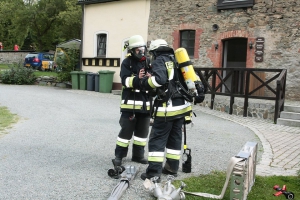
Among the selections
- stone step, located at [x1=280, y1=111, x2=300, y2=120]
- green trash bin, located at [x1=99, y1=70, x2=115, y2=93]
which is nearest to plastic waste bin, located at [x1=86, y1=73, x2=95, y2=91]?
green trash bin, located at [x1=99, y1=70, x2=115, y2=93]

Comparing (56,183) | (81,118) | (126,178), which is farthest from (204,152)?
(81,118)

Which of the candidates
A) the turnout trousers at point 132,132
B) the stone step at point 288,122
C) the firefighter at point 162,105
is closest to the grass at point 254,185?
the firefighter at point 162,105

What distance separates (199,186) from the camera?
453cm

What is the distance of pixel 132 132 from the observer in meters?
5.36

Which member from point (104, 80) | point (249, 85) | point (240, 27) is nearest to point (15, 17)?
point (104, 80)

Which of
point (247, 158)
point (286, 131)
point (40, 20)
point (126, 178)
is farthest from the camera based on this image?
point (40, 20)

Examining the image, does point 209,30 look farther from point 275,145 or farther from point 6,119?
point 6,119

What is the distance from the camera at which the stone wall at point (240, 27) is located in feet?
42.3

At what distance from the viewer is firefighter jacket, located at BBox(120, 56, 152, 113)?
5.14 meters

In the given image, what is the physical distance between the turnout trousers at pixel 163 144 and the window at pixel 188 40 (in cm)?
1099

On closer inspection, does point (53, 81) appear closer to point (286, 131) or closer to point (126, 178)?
point (286, 131)

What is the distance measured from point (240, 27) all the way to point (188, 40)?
8.37 ft

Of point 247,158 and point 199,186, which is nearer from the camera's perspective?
point 247,158

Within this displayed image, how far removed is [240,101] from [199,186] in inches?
308
